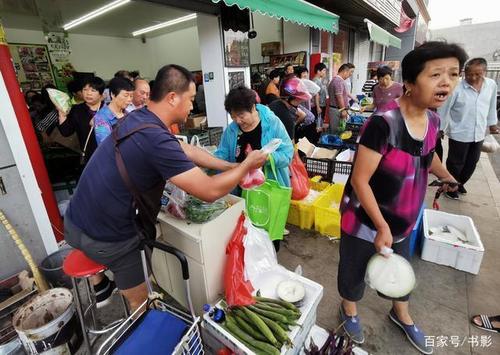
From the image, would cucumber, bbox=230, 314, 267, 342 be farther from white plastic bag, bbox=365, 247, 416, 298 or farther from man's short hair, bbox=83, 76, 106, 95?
man's short hair, bbox=83, 76, 106, 95

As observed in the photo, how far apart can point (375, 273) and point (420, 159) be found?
0.71 m

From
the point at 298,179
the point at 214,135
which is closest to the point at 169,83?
the point at 298,179

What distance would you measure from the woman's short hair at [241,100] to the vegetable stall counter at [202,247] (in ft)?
2.55

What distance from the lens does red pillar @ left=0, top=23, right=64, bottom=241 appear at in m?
2.46

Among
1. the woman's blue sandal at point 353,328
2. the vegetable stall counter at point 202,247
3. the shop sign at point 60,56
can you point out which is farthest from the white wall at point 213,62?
the shop sign at point 60,56

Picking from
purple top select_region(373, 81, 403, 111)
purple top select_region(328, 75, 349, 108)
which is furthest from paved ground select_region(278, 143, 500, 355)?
purple top select_region(328, 75, 349, 108)

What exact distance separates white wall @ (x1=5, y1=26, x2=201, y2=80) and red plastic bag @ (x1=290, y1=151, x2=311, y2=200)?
34.9 feet

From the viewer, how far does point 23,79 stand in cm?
857

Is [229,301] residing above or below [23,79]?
below

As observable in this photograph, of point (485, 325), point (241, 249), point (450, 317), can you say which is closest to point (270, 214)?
point (241, 249)

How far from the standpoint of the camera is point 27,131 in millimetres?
2654

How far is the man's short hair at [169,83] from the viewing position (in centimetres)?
150

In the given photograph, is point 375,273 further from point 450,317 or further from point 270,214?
point 450,317

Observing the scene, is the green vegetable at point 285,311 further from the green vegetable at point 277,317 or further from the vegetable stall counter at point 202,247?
the vegetable stall counter at point 202,247
